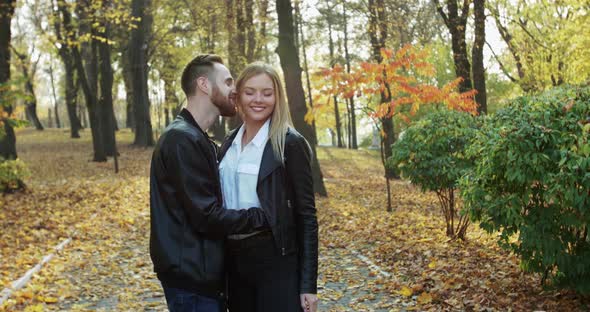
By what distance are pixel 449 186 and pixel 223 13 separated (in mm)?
15712

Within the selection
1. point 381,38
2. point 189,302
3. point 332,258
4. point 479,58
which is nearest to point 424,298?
point 332,258

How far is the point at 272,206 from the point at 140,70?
27.3 metres

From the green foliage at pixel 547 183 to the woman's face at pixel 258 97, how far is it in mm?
2834

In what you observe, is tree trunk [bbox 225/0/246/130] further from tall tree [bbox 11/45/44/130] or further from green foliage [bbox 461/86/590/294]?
tall tree [bbox 11/45/44/130]

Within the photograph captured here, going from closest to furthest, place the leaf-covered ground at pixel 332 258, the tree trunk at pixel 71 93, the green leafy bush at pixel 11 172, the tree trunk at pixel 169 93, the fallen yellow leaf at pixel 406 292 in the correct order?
the leaf-covered ground at pixel 332 258, the fallen yellow leaf at pixel 406 292, the green leafy bush at pixel 11 172, the tree trunk at pixel 71 93, the tree trunk at pixel 169 93

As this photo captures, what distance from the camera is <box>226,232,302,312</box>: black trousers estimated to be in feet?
9.65

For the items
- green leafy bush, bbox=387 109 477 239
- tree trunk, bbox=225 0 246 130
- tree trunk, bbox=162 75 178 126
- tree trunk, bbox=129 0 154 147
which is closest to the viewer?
green leafy bush, bbox=387 109 477 239

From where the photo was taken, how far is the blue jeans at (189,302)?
9.37ft

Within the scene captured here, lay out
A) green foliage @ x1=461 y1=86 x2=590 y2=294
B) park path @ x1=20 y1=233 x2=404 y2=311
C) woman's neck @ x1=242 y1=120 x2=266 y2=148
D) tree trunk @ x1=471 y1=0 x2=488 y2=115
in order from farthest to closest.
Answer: tree trunk @ x1=471 y1=0 x2=488 y2=115 < park path @ x1=20 y1=233 x2=404 y2=311 < green foliage @ x1=461 y1=86 x2=590 y2=294 < woman's neck @ x1=242 y1=120 x2=266 y2=148

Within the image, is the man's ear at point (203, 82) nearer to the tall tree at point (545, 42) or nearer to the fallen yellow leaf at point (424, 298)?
the fallen yellow leaf at point (424, 298)

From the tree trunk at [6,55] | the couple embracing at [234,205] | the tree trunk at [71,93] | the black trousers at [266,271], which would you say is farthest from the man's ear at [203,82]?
the tree trunk at [71,93]

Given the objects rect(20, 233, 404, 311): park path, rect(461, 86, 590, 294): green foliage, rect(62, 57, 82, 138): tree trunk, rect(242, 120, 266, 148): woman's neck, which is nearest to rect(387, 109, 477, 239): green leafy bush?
rect(20, 233, 404, 311): park path

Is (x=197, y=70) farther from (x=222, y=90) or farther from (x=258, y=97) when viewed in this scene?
(x=258, y=97)

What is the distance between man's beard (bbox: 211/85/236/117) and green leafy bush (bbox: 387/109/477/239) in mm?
6464
